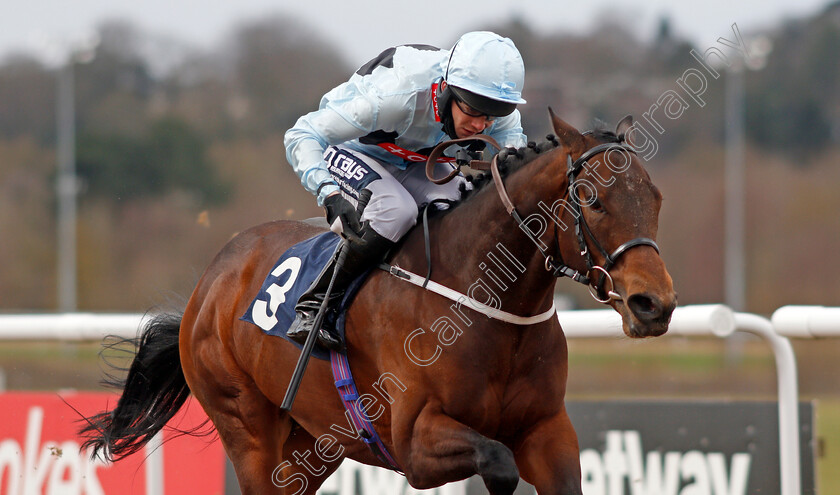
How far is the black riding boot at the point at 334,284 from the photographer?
3.63 metres

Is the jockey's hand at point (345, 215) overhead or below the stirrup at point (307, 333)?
overhead

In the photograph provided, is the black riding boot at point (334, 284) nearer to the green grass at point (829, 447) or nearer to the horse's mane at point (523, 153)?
the horse's mane at point (523, 153)

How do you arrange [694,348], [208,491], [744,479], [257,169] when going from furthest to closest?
[257,169] < [694,348] < [208,491] < [744,479]

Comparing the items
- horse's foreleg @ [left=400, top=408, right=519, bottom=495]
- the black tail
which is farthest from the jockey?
the black tail

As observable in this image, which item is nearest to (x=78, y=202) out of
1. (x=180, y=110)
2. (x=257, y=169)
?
(x=180, y=110)

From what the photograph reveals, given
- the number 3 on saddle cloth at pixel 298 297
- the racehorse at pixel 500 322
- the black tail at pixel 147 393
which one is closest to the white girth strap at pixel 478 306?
the racehorse at pixel 500 322

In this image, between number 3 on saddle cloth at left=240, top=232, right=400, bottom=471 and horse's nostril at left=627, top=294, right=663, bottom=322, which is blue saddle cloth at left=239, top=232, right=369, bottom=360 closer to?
number 3 on saddle cloth at left=240, top=232, right=400, bottom=471

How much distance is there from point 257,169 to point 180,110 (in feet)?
17.3

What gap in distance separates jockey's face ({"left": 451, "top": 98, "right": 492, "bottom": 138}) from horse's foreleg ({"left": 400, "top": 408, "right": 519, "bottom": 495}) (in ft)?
3.11

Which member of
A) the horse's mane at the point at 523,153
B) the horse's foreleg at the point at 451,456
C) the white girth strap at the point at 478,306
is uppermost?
the horse's mane at the point at 523,153

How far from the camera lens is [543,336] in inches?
133

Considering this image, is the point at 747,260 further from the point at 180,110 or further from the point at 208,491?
the point at 208,491

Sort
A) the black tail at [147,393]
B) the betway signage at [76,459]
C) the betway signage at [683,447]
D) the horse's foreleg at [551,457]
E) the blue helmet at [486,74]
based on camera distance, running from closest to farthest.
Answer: the horse's foreleg at [551,457], the blue helmet at [486,74], the betway signage at [683,447], the black tail at [147,393], the betway signage at [76,459]

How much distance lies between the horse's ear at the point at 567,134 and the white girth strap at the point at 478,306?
0.57m
